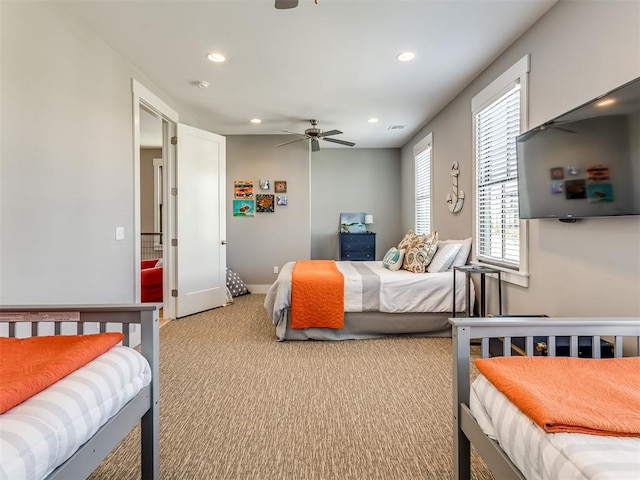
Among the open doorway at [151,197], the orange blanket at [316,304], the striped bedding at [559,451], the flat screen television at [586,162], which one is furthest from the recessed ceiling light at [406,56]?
the open doorway at [151,197]

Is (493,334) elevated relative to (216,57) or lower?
lower

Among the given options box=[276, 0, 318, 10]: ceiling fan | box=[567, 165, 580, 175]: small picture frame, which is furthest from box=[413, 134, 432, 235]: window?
box=[276, 0, 318, 10]: ceiling fan

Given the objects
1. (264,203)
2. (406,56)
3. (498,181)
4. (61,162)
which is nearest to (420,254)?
(498,181)

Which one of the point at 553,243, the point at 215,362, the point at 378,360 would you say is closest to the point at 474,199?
the point at 553,243

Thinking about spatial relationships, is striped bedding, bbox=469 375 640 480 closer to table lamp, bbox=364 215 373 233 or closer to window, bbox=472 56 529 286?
window, bbox=472 56 529 286

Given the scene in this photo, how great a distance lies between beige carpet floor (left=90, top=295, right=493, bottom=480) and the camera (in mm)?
1562

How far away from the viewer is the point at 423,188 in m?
5.39

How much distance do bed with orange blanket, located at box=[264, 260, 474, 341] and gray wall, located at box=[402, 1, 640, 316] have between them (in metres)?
0.66

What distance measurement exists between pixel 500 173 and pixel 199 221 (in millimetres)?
3530

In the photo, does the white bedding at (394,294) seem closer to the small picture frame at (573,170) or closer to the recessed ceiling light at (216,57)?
the small picture frame at (573,170)

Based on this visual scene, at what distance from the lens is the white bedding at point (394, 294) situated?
10.7ft

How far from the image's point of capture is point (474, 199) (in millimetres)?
3514

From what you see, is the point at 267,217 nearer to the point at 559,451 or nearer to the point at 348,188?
the point at 348,188

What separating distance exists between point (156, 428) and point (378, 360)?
6.03 ft
